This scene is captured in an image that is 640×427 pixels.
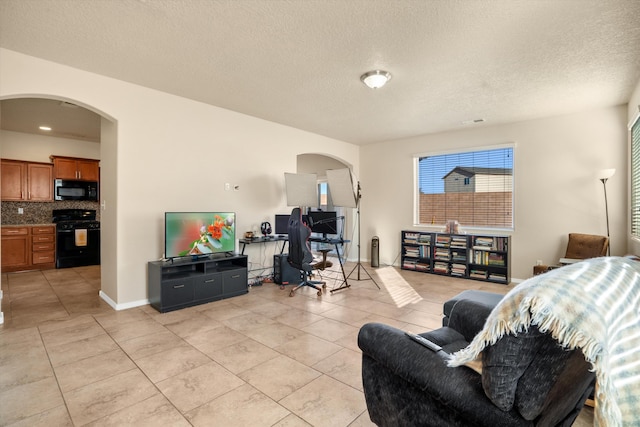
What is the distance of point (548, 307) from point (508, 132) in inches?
213

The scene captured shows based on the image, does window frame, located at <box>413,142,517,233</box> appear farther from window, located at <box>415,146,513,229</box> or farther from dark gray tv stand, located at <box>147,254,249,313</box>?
dark gray tv stand, located at <box>147,254,249,313</box>

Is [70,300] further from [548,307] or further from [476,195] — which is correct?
[476,195]

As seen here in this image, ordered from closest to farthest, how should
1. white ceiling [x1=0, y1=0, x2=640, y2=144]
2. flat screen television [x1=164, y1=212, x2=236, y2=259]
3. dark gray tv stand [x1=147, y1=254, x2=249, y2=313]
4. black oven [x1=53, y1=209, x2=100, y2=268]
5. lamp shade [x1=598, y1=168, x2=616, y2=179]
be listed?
white ceiling [x1=0, y1=0, x2=640, y2=144] < dark gray tv stand [x1=147, y1=254, x2=249, y2=313] < flat screen television [x1=164, y1=212, x2=236, y2=259] < lamp shade [x1=598, y1=168, x2=616, y2=179] < black oven [x1=53, y1=209, x2=100, y2=268]

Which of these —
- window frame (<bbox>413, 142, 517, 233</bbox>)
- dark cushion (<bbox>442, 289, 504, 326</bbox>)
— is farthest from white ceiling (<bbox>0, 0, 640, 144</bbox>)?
dark cushion (<bbox>442, 289, 504, 326</bbox>)

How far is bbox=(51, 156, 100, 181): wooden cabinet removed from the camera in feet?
20.9

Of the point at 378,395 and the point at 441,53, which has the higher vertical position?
the point at 441,53

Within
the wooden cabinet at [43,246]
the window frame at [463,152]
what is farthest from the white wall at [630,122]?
the wooden cabinet at [43,246]

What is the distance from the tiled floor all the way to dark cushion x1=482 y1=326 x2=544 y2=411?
105 cm

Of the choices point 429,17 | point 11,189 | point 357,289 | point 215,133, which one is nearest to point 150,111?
point 215,133

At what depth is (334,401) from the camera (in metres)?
2.01

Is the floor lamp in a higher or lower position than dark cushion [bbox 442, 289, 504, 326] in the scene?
higher

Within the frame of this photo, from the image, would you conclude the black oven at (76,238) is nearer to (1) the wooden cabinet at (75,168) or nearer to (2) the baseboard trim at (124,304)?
(1) the wooden cabinet at (75,168)

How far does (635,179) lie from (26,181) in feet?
33.5

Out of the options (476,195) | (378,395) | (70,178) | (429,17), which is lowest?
(378,395)
